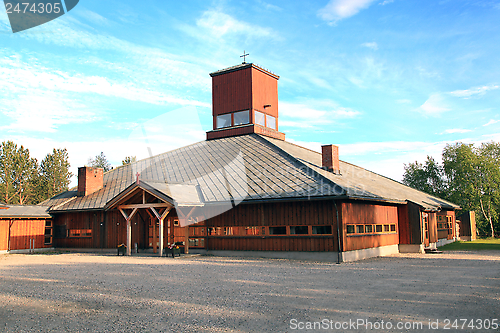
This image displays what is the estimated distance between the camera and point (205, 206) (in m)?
21.9

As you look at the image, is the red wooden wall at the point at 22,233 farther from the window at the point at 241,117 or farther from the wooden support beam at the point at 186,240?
the window at the point at 241,117

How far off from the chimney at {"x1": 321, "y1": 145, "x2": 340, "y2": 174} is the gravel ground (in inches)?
353

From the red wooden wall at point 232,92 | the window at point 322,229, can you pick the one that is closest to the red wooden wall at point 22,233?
the red wooden wall at point 232,92

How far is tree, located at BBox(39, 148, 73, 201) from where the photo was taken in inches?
2111

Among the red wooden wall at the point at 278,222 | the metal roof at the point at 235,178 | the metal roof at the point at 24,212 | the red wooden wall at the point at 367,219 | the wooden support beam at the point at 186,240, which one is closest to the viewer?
the red wooden wall at the point at 367,219

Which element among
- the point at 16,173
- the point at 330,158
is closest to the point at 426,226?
the point at 330,158

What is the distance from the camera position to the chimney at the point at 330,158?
23047mm

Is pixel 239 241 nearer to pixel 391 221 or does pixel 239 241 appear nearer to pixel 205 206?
pixel 205 206

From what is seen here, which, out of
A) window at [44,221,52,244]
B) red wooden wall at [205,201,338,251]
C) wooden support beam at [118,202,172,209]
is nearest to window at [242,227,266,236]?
red wooden wall at [205,201,338,251]

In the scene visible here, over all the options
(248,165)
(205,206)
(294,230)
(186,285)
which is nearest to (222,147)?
(248,165)

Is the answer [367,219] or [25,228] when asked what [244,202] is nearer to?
[367,219]

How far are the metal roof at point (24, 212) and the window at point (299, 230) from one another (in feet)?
58.3

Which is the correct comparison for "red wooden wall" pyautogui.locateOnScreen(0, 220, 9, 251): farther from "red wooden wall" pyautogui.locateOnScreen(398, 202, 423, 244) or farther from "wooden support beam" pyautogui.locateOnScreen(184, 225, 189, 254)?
"red wooden wall" pyautogui.locateOnScreen(398, 202, 423, 244)

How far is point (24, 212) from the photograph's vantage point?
25.7 meters
